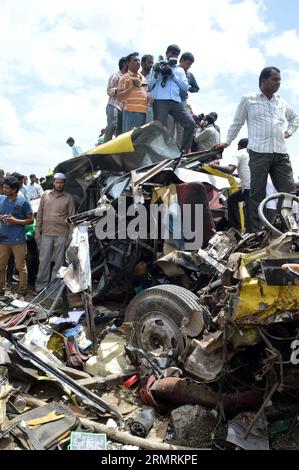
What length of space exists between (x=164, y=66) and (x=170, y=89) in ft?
1.21

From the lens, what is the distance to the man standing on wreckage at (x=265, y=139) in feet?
16.6

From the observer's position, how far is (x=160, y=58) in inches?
281

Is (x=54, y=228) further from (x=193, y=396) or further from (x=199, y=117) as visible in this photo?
(x=193, y=396)

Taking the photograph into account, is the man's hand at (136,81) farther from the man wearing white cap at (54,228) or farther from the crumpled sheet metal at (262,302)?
the crumpled sheet metal at (262,302)

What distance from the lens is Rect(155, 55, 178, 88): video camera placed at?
23.1ft

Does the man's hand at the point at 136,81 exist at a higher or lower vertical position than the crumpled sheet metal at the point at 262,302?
higher

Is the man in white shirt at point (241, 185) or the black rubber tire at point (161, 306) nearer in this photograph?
the black rubber tire at point (161, 306)

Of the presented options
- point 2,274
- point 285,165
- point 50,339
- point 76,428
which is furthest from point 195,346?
point 2,274

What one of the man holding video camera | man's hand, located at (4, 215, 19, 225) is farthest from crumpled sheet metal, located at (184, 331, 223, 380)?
the man holding video camera

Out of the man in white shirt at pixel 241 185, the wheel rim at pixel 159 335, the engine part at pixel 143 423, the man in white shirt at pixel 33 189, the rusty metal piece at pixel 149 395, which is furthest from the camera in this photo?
the man in white shirt at pixel 33 189

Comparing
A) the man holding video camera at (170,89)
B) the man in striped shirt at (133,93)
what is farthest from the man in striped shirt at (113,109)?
the man holding video camera at (170,89)

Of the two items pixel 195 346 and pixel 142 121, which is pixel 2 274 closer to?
pixel 142 121

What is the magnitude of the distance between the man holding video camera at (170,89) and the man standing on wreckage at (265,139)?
7.24 ft

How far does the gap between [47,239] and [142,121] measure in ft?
8.46
